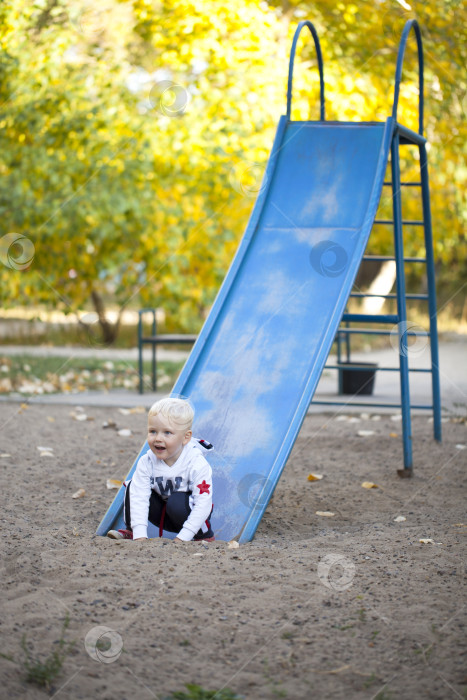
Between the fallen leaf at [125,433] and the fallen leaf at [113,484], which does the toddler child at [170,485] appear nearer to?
the fallen leaf at [113,484]

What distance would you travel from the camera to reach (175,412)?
357 cm

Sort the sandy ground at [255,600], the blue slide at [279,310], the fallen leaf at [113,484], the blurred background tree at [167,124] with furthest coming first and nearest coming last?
the blurred background tree at [167,124] → the fallen leaf at [113,484] → the blue slide at [279,310] → the sandy ground at [255,600]

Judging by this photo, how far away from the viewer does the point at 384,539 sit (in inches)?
143

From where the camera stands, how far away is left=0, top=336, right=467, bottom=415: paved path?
760 centimetres

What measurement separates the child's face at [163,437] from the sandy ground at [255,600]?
1.28ft

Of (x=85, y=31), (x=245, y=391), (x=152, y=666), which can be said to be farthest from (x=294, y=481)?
(x=85, y=31)

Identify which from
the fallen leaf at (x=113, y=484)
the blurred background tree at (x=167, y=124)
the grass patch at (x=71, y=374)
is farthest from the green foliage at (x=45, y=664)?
the blurred background tree at (x=167, y=124)

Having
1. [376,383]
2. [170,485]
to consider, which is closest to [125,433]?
[170,485]

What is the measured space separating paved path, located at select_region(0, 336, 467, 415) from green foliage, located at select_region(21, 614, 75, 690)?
16.3 ft

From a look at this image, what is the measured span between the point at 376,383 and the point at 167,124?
4532 millimetres

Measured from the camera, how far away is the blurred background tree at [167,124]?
10328mm

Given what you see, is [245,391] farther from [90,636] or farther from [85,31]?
[85,31]

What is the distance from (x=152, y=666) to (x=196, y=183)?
9410mm

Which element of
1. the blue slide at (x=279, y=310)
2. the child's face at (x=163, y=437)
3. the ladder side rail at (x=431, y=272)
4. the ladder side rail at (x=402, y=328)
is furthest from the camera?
the ladder side rail at (x=431, y=272)
